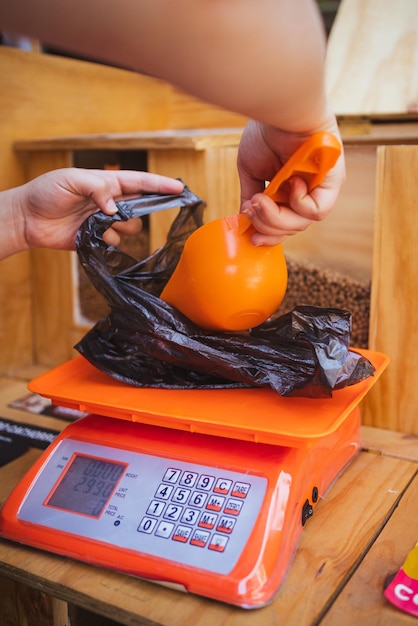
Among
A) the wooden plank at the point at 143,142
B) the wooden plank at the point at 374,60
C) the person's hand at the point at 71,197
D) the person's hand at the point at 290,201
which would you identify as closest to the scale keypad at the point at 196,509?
the person's hand at the point at 290,201

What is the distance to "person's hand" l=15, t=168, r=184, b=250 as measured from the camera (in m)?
0.91

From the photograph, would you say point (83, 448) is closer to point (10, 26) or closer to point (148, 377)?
point (148, 377)

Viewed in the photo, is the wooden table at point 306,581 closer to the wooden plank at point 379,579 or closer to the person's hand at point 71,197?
the wooden plank at point 379,579

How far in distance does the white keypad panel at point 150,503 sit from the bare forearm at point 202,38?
42 cm

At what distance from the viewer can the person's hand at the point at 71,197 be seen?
91 cm

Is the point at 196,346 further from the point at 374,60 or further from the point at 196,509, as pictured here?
the point at 374,60

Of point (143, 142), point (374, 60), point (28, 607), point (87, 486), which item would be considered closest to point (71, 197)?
point (143, 142)

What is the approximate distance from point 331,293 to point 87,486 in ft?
1.76

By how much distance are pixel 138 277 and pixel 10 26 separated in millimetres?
553

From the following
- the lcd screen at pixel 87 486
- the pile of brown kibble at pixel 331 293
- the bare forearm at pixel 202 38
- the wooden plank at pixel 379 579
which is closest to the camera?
the bare forearm at pixel 202 38

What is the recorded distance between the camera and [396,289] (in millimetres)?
978

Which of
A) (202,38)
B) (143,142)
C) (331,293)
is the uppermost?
(202,38)

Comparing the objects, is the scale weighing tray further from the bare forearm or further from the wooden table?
the bare forearm

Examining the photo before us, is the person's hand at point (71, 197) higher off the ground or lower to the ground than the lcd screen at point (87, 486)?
higher
